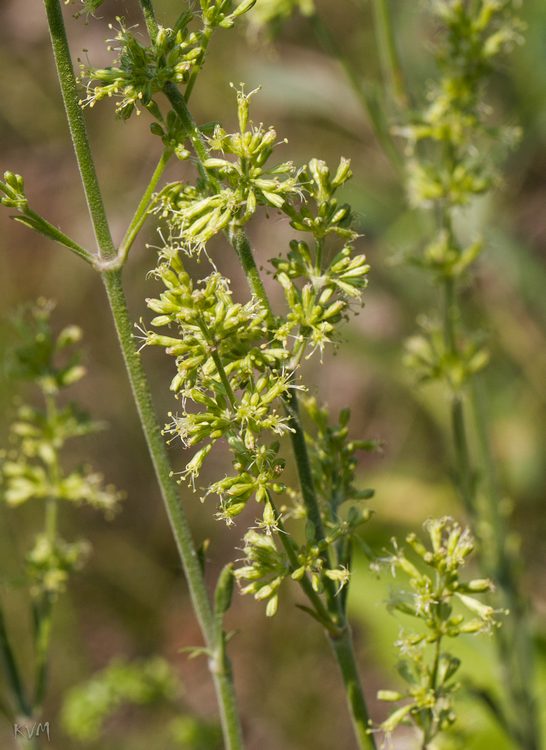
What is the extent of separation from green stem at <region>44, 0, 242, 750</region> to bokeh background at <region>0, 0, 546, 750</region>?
204 cm

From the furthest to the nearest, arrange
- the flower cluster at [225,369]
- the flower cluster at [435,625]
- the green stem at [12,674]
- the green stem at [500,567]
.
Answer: the green stem at [500,567] < the green stem at [12,674] < the flower cluster at [435,625] < the flower cluster at [225,369]

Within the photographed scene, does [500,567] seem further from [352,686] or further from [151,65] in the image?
[151,65]

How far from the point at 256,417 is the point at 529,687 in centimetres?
216

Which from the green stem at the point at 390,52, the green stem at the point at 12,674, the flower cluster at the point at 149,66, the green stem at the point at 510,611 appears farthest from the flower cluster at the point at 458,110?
the green stem at the point at 12,674

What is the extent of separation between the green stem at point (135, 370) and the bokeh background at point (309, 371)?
2.04m

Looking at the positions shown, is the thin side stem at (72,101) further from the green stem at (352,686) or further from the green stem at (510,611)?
the green stem at (510,611)

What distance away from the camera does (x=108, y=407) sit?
5.80 meters

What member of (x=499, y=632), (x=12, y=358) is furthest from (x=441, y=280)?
(x=12, y=358)

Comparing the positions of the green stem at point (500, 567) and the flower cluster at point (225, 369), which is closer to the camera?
the flower cluster at point (225, 369)

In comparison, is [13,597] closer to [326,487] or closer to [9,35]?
[326,487]

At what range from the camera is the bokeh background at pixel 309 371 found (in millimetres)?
4555

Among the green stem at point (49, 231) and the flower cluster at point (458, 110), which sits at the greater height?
the flower cluster at point (458, 110)

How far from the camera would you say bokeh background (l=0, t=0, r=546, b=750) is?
14.9 feet

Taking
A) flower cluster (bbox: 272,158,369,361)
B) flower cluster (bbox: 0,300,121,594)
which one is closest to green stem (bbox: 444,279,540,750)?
flower cluster (bbox: 0,300,121,594)
